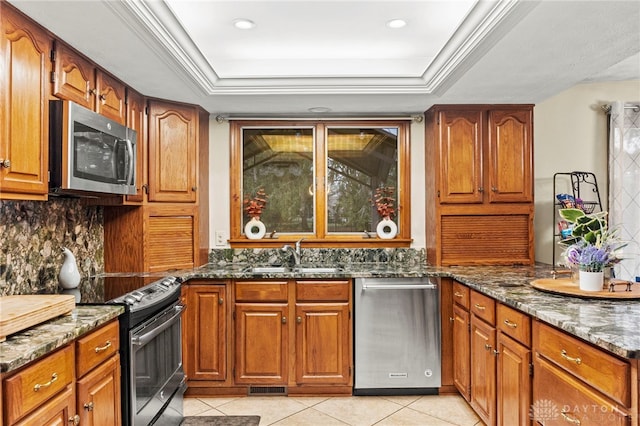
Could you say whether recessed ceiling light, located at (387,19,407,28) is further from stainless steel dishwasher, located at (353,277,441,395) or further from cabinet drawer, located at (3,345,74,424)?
cabinet drawer, located at (3,345,74,424)

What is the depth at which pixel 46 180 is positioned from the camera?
6.47ft

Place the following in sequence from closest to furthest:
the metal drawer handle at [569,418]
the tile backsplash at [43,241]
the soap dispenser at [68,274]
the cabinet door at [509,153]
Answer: the metal drawer handle at [569,418] < the tile backsplash at [43,241] < the soap dispenser at [68,274] < the cabinet door at [509,153]

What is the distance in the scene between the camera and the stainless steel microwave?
202cm

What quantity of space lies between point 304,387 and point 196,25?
2.50m

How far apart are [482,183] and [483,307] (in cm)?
124

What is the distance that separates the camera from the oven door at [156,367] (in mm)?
2080

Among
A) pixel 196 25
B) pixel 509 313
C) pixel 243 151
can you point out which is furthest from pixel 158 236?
pixel 509 313

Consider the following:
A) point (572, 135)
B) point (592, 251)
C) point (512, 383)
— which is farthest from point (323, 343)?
point (572, 135)

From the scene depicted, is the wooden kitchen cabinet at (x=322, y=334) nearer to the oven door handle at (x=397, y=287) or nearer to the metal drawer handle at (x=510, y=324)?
the oven door handle at (x=397, y=287)

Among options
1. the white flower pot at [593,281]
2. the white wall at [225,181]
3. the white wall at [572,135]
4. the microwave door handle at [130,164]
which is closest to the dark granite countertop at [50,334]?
the microwave door handle at [130,164]

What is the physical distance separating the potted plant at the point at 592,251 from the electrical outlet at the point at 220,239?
2560 mm

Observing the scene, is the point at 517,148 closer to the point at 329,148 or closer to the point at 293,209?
the point at 329,148

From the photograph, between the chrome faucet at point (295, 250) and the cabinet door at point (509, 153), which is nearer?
the cabinet door at point (509, 153)

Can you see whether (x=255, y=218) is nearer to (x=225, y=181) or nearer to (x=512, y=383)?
(x=225, y=181)
